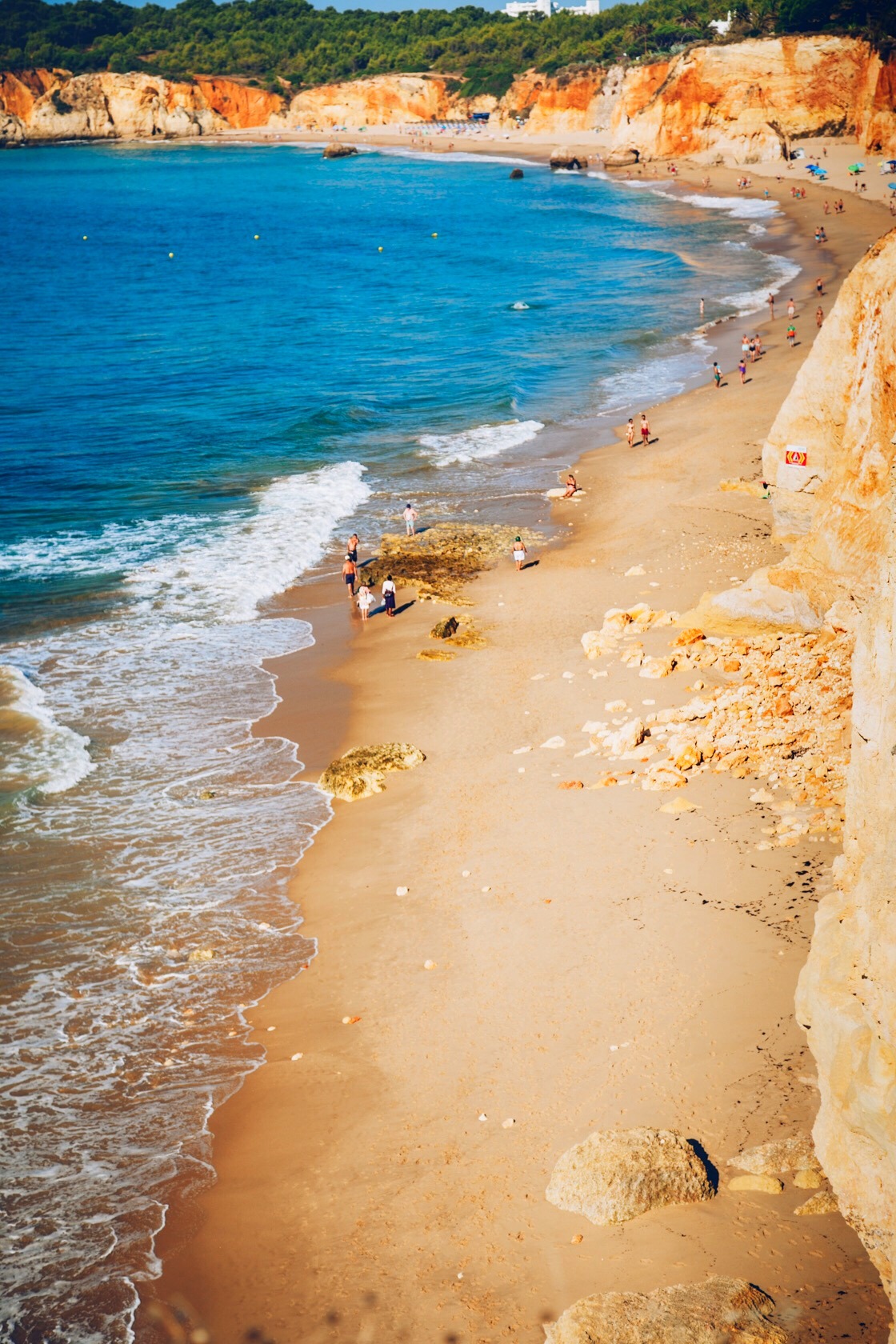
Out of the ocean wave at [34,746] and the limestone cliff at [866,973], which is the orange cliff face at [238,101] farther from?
the limestone cliff at [866,973]

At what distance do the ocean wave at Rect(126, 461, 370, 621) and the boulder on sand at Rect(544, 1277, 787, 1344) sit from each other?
18.3 meters

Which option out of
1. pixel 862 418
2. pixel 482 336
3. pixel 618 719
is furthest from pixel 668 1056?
pixel 482 336

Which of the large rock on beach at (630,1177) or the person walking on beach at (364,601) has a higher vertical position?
the person walking on beach at (364,601)

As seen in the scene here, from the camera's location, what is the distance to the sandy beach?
337 inches

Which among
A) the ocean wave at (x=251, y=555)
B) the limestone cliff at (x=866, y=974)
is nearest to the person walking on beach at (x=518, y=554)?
the ocean wave at (x=251, y=555)

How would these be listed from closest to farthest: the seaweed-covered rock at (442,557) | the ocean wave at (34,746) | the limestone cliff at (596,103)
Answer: the ocean wave at (34,746) < the seaweed-covered rock at (442,557) < the limestone cliff at (596,103)

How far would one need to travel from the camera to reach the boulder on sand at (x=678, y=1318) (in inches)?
294

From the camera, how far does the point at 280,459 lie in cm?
3528

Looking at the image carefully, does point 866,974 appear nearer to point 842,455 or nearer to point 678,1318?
point 678,1318

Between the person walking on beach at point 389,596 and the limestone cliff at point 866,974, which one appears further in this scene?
the person walking on beach at point 389,596

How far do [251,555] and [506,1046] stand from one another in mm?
18722

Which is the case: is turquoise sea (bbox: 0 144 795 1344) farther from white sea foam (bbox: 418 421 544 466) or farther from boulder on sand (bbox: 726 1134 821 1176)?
boulder on sand (bbox: 726 1134 821 1176)

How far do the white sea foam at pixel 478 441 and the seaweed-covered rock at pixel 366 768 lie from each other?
1834cm

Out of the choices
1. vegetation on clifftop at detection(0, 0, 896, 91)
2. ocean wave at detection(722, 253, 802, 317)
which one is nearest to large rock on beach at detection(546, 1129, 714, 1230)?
ocean wave at detection(722, 253, 802, 317)
